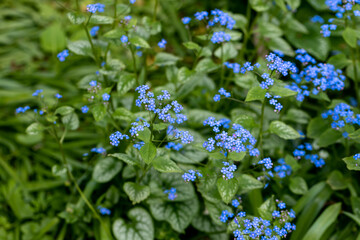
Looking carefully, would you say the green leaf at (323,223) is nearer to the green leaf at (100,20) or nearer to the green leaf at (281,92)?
the green leaf at (281,92)

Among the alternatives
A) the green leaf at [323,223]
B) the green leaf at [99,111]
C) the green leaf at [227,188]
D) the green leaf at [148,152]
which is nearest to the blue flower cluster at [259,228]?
the green leaf at [227,188]

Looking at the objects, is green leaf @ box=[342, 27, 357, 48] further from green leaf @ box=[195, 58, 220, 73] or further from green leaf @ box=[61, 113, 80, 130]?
green leaf @ box=[61, 113, 80, 130]

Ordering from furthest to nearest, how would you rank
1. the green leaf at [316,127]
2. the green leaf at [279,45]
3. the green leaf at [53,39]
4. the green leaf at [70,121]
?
the green leaf at [53,39], the green leaf at [279,45], the green leaf at [316,127], the green leaf at [70,121]

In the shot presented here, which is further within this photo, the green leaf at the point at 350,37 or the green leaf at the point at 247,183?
the green leaf at the point at 350,37

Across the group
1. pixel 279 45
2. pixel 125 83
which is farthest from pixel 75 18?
pixel 279 45

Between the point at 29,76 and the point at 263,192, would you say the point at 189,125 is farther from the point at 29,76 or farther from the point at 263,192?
the point at 29,76

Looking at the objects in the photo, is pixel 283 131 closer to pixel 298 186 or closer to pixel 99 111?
pixel 298 186
